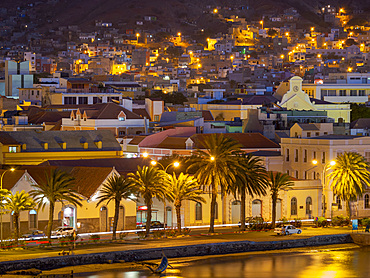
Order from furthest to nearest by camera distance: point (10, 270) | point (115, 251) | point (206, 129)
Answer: point (206, 129)
point (115, 251)
point (10, 270)

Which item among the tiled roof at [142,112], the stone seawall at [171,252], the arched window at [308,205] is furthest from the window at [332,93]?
the stone seawall at [171,252]

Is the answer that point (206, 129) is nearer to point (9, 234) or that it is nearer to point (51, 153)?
point (51, 153)

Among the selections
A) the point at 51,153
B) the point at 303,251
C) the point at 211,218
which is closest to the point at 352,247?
the point at 303,251

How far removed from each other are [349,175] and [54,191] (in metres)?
26.0

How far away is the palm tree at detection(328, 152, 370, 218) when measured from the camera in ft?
266

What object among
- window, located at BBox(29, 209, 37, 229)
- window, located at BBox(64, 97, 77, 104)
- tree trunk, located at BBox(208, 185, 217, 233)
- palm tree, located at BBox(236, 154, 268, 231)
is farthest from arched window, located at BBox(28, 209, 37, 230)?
window, located at BBox(64, 97, 77, 104)

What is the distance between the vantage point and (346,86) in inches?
6993

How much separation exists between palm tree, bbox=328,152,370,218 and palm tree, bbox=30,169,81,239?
23.0 metres

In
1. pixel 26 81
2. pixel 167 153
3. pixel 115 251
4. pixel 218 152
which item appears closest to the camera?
pixel 115 251

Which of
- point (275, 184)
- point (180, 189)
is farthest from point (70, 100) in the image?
point (180, 189)

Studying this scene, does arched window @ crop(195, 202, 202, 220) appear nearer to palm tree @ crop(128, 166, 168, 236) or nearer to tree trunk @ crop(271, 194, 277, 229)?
tree trunk @ crop(271, 194, 277, 229)

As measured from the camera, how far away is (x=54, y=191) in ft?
228

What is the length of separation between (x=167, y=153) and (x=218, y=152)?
23.3 metres

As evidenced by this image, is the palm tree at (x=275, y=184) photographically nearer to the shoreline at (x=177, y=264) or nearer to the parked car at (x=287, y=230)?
the parked car at (x=287, y=230)
